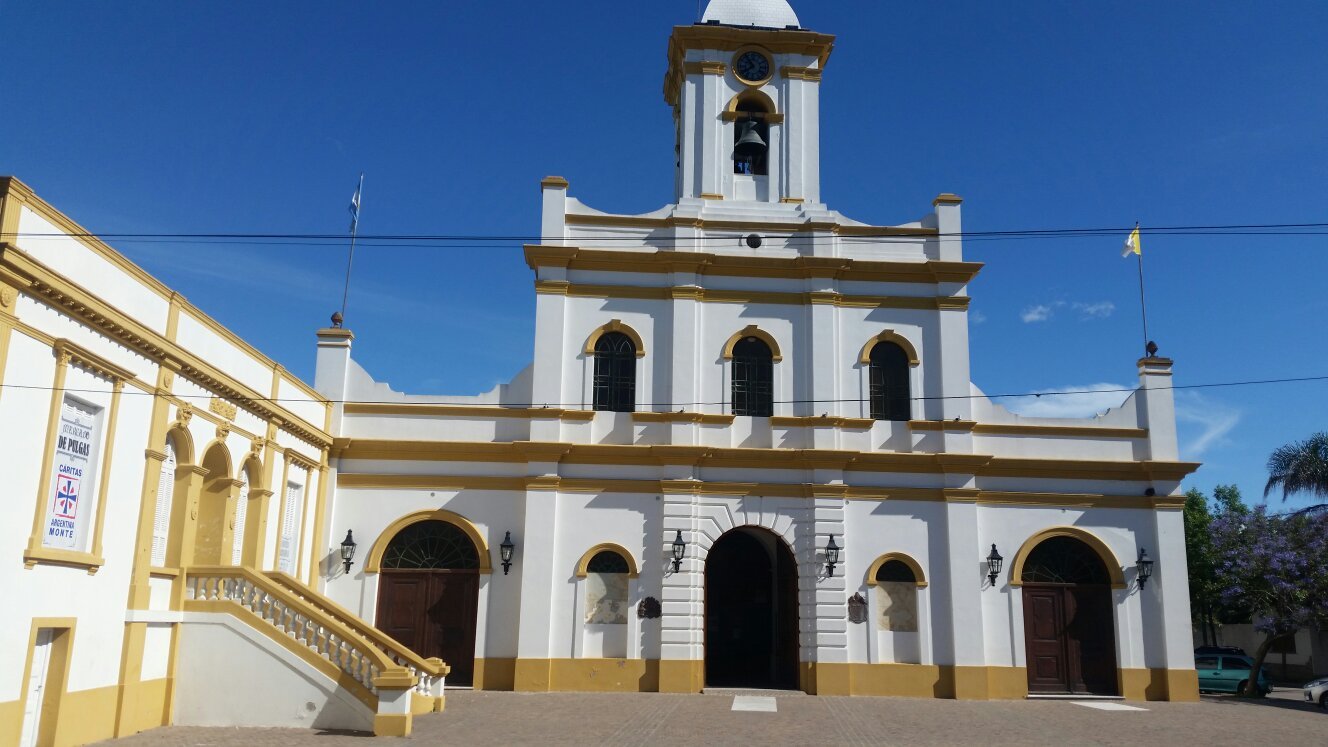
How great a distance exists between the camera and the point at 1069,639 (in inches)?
835

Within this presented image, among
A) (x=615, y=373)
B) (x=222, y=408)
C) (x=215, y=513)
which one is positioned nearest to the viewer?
(x=222, y=408)

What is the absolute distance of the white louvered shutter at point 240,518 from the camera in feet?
55.8

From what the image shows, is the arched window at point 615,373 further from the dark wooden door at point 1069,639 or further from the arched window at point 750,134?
the dark wooden door at point 1069,639

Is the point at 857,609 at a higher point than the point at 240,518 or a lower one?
lower

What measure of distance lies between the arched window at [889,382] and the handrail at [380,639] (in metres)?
10.4

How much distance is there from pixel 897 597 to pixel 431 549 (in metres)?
9.46

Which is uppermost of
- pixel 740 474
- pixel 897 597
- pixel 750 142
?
pixel 750 142

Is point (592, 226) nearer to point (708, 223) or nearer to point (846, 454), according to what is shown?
point (708, 223)

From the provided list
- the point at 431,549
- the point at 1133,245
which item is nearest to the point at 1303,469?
the point at 1133,245

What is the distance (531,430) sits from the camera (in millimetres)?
20938

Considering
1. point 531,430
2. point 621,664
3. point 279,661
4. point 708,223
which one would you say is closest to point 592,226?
point 708,223

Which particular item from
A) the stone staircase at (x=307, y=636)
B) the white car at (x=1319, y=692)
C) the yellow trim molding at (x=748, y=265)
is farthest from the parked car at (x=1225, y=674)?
the stone staircase at (x=307, y=636)

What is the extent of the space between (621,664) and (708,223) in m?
9.36

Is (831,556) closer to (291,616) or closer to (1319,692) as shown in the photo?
(291,616)
